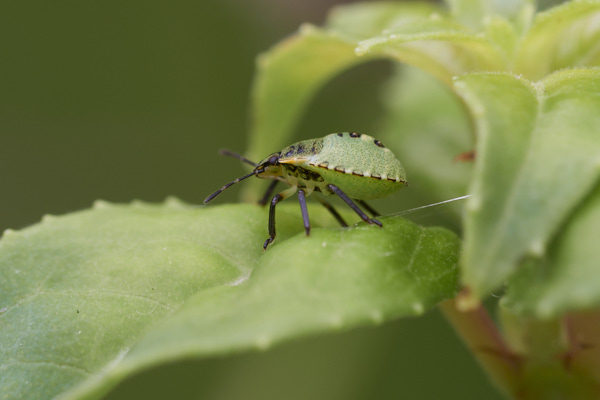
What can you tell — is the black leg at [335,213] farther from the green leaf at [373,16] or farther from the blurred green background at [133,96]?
the blurred green background at [133,96]

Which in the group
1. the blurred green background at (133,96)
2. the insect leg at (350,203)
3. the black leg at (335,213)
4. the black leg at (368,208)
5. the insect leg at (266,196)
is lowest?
the blurred green background at (133,96)

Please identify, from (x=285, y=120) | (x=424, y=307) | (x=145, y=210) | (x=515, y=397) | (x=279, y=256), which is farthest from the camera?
(x=285, y=120)

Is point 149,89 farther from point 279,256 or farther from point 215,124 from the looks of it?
point 279,256

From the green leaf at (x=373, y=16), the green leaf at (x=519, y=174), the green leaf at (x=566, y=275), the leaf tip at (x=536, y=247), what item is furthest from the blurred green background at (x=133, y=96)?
the leaf tip at (x=536, y=247)

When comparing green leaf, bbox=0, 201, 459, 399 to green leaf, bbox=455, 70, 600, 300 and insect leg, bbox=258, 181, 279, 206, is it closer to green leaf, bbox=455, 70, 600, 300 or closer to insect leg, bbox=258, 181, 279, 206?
insect leg, bbox=258, 181, 279, 206

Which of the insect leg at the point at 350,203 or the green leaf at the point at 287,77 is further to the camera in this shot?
the green leaf at the point at 287,77

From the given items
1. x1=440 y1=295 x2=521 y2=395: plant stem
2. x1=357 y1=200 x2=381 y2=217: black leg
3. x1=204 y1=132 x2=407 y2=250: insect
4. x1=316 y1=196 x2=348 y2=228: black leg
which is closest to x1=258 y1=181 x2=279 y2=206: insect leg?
x1=204 y1=132 x2=407 y2=250: insect

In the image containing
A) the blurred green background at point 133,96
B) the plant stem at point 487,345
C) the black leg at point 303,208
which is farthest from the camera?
the blurred green background at point 133,96

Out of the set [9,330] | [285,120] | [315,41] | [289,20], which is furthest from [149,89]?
[9,330]
